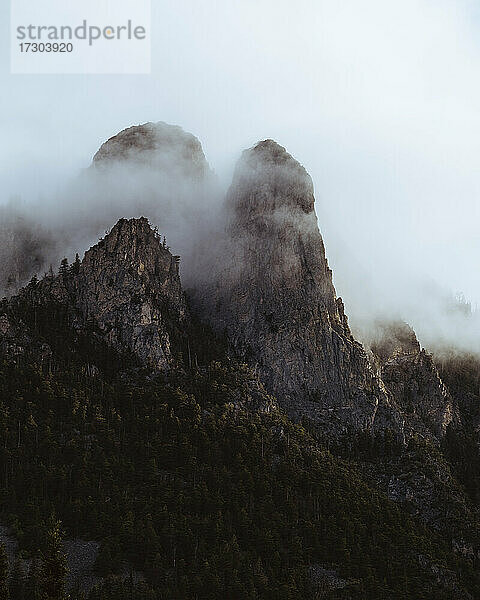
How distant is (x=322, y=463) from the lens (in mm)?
178250

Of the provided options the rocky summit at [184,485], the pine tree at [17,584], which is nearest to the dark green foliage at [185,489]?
the rocky summit at [184,485]

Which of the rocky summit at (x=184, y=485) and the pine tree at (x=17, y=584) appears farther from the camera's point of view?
the rocky summit at (x=184, y=485)

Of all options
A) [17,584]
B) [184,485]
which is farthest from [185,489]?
[17,584]

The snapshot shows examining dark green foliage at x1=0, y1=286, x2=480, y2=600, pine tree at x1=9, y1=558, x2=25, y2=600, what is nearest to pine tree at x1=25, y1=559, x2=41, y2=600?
dark green foliage at x1=0, y1=286, x2=480, y2=600

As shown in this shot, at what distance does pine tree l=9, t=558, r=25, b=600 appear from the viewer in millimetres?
103938

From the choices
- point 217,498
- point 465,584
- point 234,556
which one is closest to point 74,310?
point 217,498

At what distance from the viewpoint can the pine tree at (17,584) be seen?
103938 millimetres

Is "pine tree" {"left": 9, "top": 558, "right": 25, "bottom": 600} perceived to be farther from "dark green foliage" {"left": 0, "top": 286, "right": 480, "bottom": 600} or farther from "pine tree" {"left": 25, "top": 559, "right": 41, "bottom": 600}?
"dark green foliage" {"left": 0, "top": 286, "right": 480, "bottom": 600}

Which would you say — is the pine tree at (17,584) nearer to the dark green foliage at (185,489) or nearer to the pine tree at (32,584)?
the pine tree at (32,584)

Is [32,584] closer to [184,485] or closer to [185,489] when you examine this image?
[185,489]

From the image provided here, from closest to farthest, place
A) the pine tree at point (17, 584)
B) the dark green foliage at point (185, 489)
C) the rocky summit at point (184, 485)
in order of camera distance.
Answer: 1. the pine tree at point (17, 584)
2. the rocky summit at point (184, 485)
3. the dark green foliage at point (185, 489)

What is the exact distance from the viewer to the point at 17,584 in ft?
348

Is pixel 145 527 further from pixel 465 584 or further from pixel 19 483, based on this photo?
pixel 465 584

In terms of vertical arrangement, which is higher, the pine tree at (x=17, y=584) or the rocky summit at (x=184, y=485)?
the rocky summit at (x=184, y=485)
